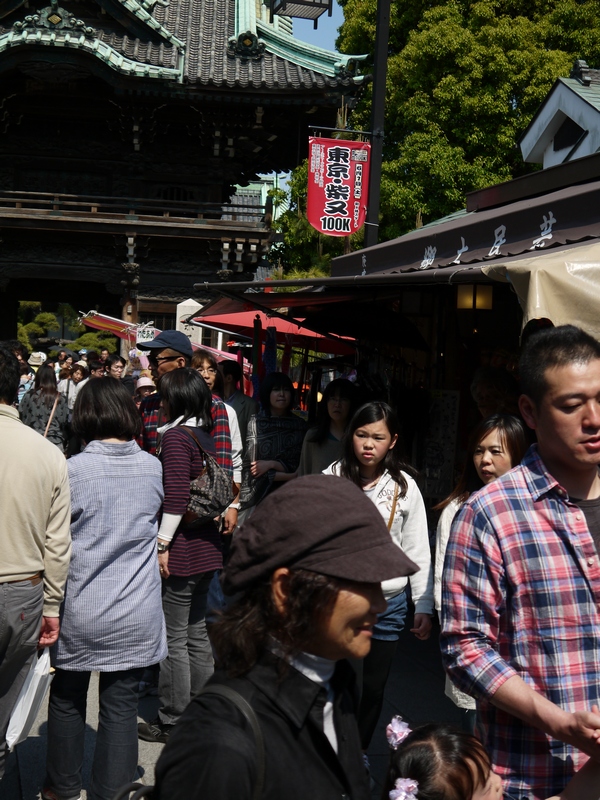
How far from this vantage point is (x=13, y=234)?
17297mm

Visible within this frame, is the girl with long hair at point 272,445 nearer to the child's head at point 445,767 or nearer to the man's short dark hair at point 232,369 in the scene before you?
the man's short dark hair at point 232,369

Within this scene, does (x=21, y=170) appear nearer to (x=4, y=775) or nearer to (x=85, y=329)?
(x=4, y=775)

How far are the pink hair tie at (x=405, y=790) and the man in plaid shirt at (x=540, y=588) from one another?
237 millimetres

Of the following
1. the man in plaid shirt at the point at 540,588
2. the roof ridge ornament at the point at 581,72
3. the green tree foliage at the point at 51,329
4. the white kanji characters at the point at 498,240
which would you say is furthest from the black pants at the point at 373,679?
the green tree foliage at the point at 51,329

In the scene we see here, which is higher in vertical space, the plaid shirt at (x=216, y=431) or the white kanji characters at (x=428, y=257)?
the white kanji characters at (x=428, y=257)

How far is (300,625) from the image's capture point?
1.57 metres

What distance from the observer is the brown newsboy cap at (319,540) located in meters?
1.54

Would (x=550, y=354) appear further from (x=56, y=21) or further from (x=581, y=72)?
(x=581, y=72)

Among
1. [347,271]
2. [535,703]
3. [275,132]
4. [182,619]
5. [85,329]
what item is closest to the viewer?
[535,703]

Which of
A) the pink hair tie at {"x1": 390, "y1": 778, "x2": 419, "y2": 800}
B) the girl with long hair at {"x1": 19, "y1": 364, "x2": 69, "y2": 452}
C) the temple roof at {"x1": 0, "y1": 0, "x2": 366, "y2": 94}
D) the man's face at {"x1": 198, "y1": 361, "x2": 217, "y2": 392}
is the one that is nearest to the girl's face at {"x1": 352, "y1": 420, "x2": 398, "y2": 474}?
the pink hair tie at {"x1": 390, "y1": 778, "x2": 419, "y2": 800}

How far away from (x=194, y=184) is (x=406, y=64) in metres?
7.10

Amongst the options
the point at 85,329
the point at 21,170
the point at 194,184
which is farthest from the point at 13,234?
the point at 85,329

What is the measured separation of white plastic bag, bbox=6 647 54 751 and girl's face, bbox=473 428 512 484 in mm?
1908

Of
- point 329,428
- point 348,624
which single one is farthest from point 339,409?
point 348,624
